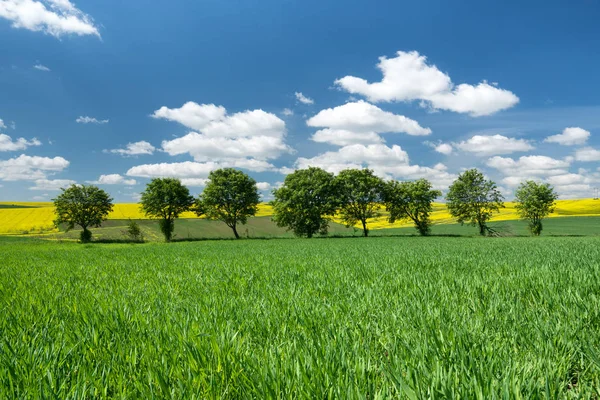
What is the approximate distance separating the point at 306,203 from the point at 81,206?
1802 inches

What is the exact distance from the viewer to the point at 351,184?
61.2 m

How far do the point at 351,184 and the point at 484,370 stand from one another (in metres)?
60.2

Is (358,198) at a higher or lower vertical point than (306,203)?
higher

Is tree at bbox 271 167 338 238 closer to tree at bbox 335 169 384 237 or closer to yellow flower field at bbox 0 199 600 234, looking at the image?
tree at bbox 335 169 384 237

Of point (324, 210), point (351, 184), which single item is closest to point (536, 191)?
point (351, 184)

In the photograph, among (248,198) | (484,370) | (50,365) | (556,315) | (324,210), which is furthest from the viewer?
(248,198)

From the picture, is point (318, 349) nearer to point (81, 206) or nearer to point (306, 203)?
point (306, 203)

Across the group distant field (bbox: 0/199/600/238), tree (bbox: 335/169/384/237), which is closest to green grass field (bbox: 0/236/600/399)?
tree (bbox: 335/169/384/237)

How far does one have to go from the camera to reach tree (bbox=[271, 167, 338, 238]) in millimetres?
59281

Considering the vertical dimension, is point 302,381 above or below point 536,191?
below

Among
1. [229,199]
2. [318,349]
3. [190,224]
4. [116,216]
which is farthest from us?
[116,216]

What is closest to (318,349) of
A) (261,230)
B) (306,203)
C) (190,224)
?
(306,203)

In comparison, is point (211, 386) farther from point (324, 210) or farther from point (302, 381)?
point (324, 210)

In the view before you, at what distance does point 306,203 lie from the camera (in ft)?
196
